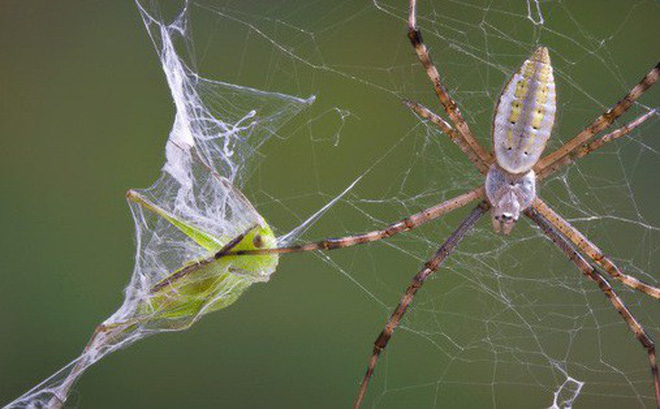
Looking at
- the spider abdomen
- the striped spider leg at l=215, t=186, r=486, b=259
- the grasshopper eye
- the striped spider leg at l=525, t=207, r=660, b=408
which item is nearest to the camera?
the grasshopper eye

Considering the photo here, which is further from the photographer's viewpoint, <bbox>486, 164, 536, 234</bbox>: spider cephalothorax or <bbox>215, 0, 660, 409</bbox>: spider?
<bbox>486, 164, 536, 234</bbox>: spider cephalothorax

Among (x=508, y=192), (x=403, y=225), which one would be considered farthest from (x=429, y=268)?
(x=508, y=192)

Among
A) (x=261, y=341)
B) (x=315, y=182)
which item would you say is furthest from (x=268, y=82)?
(x=261, y=341)

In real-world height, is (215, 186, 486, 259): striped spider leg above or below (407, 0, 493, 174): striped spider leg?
below

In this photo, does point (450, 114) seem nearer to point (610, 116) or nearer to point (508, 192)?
point (508, 192)

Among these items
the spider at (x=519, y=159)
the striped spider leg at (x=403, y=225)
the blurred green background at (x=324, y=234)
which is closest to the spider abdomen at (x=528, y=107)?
the spider at (x=519, y=159)

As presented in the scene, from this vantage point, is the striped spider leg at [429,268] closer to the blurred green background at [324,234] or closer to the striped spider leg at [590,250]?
the striped spider leg at [590,250]

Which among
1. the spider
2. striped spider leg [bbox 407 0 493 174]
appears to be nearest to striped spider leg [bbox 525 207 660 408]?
the spider

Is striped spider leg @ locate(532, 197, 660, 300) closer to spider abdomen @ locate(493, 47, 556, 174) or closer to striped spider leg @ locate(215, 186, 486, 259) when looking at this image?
striped spider leg @ locate(215, 186, 486, 259)
